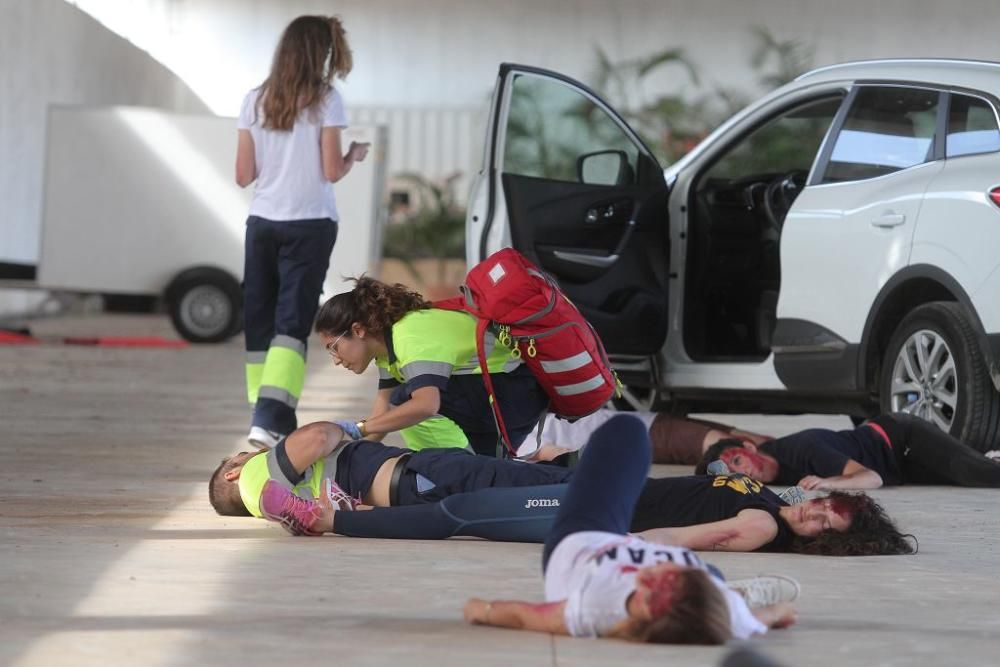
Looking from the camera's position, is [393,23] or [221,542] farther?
[393,23]

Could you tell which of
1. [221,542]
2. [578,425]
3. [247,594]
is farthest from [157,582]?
[578,425]

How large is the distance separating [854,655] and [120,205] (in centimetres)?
1250

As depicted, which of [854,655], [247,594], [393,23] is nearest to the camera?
[854,655]

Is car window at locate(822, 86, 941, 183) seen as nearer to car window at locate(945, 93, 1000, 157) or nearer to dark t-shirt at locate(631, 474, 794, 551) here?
car window at locate(945, 93, 1000, 157)

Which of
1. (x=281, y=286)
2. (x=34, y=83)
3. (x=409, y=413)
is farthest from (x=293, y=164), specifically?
(x=34, y=83)

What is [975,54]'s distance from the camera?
24.7 metres

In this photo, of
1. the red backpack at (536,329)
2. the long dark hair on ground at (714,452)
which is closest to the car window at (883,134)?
the long dark hair on ground at (714,452)

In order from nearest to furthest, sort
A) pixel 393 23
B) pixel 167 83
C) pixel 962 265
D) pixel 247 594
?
pixel 247 594
pixel 962 265
pixel 167 83
pixel 393 23

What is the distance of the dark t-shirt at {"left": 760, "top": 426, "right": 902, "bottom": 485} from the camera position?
5988mm

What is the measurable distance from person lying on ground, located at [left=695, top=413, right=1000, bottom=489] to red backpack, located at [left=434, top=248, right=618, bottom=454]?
92cm

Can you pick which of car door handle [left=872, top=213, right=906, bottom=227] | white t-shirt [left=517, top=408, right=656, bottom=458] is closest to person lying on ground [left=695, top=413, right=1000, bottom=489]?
white t-shirt [left=517, top=408, right=656, bottom=458]

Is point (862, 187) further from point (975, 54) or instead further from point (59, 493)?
point (975, 54)

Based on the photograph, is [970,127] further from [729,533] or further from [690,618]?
[690,618]

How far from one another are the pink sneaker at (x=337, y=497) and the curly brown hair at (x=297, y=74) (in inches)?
103
